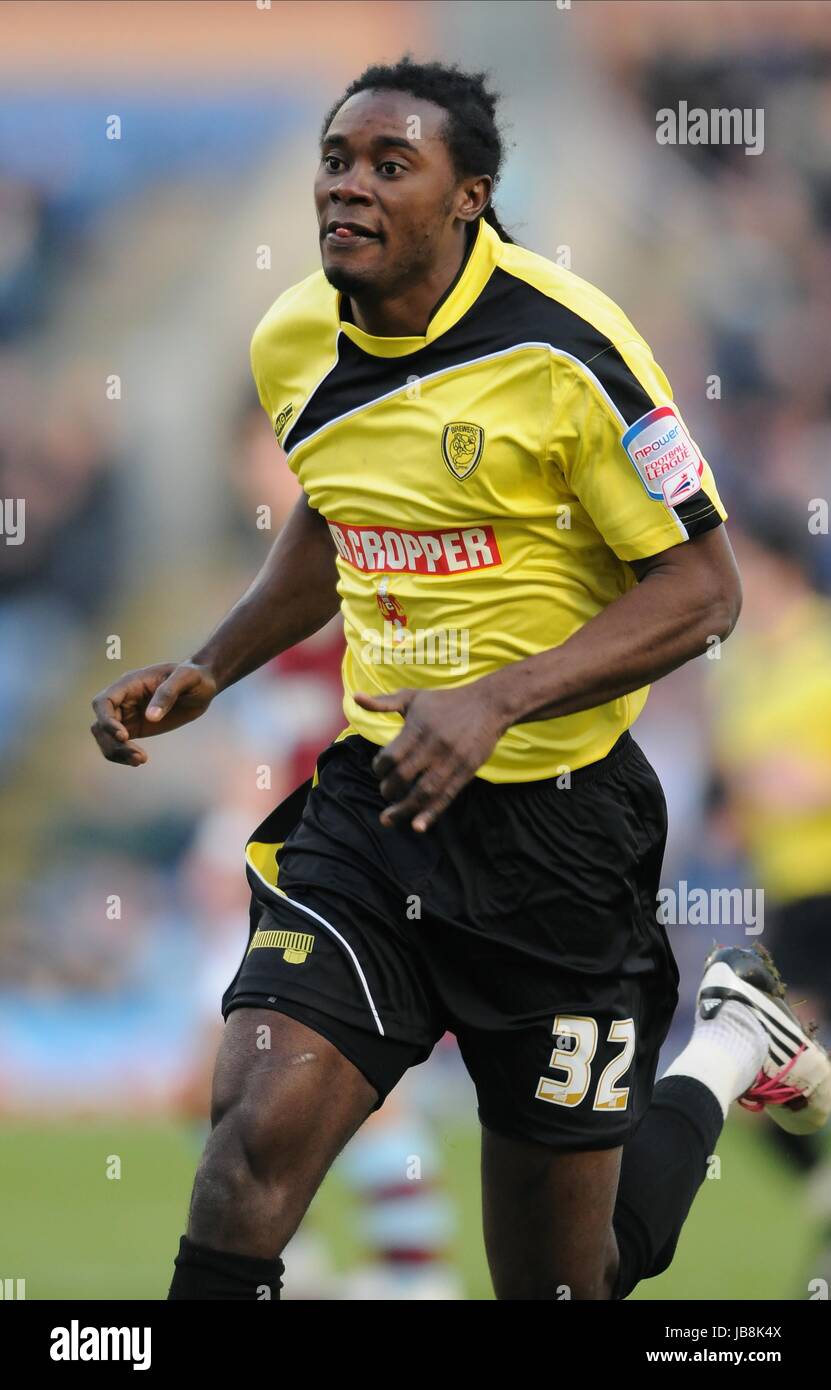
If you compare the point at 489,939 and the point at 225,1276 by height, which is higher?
the point at 489,939

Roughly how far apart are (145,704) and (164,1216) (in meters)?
2.81

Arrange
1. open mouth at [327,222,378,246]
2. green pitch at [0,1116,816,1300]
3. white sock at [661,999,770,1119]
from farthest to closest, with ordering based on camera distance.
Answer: green pitch at [0,1116,816,1300], white sock at [661,999,770,1119], open mouth at [327,222,378,246]

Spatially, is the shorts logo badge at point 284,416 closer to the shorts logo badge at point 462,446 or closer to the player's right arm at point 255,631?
the player's right arm at point 255,631

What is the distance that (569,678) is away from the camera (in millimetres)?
3475

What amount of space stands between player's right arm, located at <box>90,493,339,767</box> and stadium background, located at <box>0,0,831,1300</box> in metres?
3.13

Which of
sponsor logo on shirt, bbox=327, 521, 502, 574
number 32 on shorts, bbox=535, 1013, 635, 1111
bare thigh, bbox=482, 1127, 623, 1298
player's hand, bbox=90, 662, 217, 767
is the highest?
sponsor logo on shirt, bbox=327, 521, 502, 574

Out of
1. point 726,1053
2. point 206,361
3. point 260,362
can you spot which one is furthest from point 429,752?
point 206,361

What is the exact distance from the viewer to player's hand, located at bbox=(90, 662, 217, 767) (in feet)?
Answer: 12.6

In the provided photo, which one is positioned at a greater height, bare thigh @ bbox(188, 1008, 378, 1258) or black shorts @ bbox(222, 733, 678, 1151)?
black shorts @ bbox(222, 733, 678, 1151)

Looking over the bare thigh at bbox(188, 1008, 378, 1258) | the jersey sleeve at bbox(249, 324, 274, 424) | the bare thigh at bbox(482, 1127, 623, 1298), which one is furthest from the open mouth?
the bare thigh at bbox(482, 1127, 623, 1298)

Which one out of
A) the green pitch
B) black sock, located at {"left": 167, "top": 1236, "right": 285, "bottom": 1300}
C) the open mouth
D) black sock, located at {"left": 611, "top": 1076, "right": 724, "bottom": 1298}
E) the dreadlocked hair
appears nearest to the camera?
black sock, located at {"left": 167, "top": 1236, "right": 285, "bottom": 1300}

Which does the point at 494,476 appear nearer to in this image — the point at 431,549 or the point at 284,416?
the point at 431,549

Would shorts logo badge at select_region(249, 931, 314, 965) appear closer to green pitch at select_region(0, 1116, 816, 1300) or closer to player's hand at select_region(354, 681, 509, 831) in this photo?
player's hand at select_region(354, 681, 509, 831)
